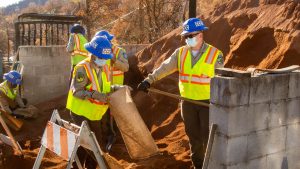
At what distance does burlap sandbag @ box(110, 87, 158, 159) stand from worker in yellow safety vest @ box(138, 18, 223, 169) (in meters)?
0.34

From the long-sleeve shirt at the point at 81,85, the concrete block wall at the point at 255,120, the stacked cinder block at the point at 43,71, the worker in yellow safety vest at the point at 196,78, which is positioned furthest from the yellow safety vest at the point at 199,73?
the stacked cinder block at the point at 43,71

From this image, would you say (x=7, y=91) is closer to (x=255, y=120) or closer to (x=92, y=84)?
(x=92, y=84)

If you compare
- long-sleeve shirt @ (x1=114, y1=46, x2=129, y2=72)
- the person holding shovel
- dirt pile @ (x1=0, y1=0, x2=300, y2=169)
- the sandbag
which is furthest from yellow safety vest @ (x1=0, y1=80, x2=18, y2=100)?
long-sleeve shirt @ (x1=114, y1=46, x2=129, y2=72)

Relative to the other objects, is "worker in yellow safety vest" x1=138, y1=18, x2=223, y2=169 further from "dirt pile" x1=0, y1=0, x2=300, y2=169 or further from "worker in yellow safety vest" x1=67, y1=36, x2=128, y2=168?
"dirt pile" x1=0, y1=0, x2=300, y2=169

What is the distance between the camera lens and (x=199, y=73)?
15.8 ft

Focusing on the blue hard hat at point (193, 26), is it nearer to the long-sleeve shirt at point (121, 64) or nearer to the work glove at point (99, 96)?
the work glove at point (99, 96)

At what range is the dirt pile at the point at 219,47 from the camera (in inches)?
233

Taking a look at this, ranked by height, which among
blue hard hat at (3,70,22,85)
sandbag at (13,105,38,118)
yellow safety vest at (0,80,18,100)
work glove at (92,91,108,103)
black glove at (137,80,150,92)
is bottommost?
sandbag at (13,105,38,118)

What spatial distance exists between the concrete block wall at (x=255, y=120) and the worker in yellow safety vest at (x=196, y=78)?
1118mm

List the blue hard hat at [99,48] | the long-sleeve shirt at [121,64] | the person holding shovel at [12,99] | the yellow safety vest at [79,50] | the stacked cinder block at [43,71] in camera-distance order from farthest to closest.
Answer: the stacked cinder block at [43,71]
the person holding shovel at [12,99]
the yellow safety vest at [79,50]
the long-sleeve shirt at [121,64]
the blue hard hat at [99,48]

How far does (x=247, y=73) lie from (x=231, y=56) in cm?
372

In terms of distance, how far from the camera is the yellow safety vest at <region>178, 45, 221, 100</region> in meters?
4.80

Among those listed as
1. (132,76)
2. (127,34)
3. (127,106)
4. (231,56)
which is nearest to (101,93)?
(127,106)

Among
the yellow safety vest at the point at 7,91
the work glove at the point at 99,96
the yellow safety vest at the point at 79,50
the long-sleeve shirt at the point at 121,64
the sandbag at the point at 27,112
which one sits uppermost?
the yellow safety vest at the point at 79,50
